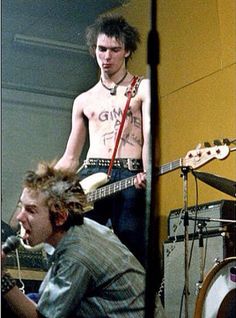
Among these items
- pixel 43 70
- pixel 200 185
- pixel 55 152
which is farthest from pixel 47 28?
pixel 200 185

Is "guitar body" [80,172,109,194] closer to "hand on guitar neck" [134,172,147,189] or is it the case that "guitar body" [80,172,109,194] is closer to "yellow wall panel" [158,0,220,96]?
"hand on guitar neck" [134,172,147,189]

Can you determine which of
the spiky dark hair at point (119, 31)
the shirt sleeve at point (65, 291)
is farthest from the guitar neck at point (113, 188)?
the shirt sleeve at point (65, 291)

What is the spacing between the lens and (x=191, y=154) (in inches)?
102

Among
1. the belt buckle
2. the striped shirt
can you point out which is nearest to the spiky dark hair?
the belt buckle

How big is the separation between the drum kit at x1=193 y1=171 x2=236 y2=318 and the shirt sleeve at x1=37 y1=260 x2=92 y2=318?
0.76 m

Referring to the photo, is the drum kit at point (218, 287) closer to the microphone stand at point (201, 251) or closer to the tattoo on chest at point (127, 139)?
the microphone stand at point (201, 251)

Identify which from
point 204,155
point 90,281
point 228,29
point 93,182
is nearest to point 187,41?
point 228,29

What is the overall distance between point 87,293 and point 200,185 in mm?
1502

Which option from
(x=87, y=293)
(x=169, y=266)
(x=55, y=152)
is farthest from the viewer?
(x=55, y=152)

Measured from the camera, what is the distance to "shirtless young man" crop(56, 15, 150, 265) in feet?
8.45

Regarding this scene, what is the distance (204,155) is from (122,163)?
0.98ft

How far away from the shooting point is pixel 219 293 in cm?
254

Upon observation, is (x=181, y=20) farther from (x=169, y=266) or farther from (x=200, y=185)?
(x=169, y=266)

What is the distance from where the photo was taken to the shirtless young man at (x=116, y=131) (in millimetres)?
2576
